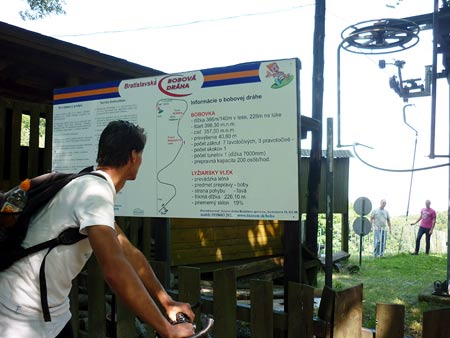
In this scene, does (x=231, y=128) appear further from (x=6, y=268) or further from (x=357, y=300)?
(x=6, y=268)

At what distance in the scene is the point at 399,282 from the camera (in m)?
9.21

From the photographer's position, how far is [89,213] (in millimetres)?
1595

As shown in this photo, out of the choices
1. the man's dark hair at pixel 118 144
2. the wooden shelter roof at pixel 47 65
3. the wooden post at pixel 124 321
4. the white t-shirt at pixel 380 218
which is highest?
the wooden shelter roof at pixel 47 65

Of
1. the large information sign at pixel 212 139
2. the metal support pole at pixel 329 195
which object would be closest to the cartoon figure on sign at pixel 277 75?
the large information sign at pixel 212 139

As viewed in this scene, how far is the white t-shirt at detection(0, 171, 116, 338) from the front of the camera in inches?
66.5

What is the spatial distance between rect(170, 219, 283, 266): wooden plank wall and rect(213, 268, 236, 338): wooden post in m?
4.94

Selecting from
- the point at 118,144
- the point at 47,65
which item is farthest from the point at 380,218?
the point at 118,144

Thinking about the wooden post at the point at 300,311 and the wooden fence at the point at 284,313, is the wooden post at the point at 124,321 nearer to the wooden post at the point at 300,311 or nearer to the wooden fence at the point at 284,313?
the wooden fence at the point at 284,313

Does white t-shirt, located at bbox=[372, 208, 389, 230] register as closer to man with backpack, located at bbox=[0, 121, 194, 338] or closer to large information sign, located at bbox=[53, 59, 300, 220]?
large information sign, located at bbox=[53, 59, 300, 220]

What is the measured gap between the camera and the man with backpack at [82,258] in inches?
60.3

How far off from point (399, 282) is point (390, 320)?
7893mm

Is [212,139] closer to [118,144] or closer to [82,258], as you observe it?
[118,144]

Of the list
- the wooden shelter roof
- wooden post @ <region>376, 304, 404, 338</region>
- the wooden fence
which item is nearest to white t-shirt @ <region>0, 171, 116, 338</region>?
the wooden fence

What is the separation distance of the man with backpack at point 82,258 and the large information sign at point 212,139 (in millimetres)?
877
